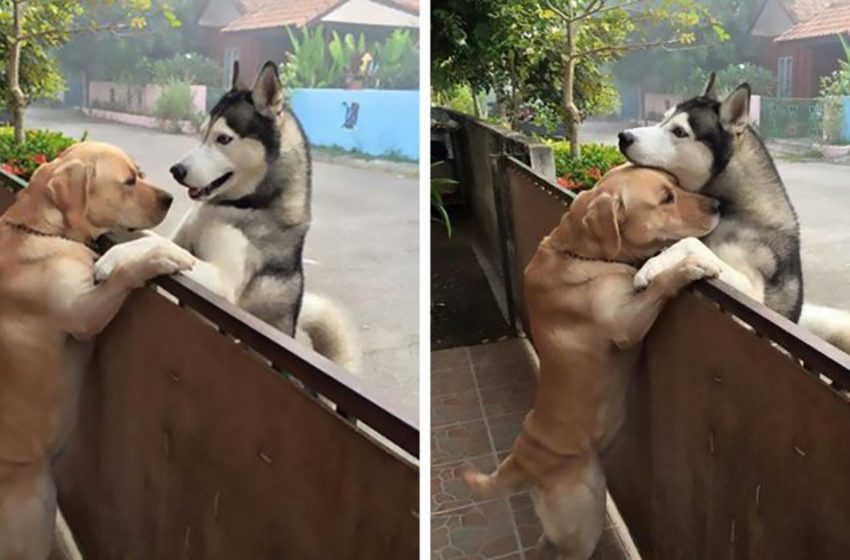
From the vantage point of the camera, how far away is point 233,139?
145 centimetres

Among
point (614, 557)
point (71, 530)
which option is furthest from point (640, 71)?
point (71, 530)

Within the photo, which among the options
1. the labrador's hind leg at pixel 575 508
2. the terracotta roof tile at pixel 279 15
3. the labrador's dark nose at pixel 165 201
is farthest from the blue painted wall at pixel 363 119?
the labrador's hind leg at pixel 575 508

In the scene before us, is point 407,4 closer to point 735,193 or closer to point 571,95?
point 571,95

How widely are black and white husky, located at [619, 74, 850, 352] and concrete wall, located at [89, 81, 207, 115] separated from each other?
87 centimetres

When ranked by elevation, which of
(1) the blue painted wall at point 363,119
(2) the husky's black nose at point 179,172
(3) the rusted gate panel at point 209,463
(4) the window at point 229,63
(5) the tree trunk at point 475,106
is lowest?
(3) the rusted gate panel at point 209,463

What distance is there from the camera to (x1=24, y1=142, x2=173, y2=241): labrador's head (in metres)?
1.42

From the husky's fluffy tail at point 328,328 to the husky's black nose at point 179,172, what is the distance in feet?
1.02

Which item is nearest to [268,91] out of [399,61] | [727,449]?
[399,61]

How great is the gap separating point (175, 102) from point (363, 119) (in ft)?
1.15

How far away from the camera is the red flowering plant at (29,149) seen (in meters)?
1.46

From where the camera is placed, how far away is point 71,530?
1548 millimetres

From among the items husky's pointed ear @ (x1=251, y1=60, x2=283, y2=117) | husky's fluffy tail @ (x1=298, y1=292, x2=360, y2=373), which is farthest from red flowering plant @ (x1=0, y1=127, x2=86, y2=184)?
husky's fluffy tail @ (x1=298, y1=292, x2=360, y2=373)

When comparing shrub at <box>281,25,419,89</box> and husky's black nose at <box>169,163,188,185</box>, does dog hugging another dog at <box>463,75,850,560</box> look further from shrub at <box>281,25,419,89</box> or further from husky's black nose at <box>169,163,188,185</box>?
husky's black nose at <box>169,163,188,185</box>

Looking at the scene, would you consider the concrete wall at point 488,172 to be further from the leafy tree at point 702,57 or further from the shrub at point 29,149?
the shrub at point 29,149
